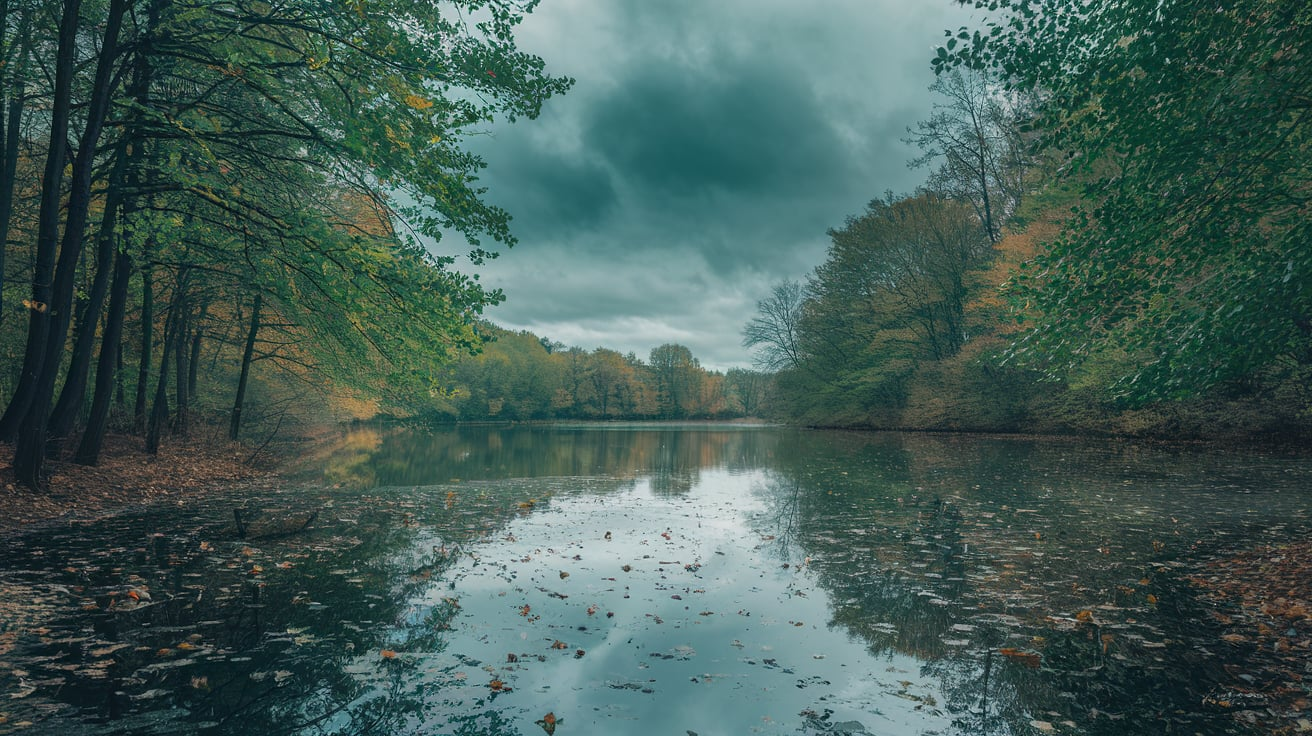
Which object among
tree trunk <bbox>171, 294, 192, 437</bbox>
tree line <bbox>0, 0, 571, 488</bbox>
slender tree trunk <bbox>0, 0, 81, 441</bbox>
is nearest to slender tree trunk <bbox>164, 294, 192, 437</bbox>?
tree trunk <bbox>171, 294, 192, 437</bbox>

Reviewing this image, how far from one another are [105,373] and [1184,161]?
18440 millimetres

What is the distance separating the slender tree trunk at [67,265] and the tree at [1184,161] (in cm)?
1225

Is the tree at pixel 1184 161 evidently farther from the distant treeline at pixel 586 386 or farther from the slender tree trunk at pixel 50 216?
the distant treeline at pixel 586 386

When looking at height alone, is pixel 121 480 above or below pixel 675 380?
below

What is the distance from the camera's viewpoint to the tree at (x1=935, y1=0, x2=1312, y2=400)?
264 inches

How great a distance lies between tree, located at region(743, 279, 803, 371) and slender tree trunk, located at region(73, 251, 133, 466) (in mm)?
44599

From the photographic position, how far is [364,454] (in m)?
28.1

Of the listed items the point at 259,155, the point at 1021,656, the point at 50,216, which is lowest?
the point at 1021,656

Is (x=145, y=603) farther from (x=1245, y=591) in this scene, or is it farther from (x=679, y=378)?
(x=679, y=378)

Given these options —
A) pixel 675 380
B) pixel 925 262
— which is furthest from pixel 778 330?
pixel 675 380

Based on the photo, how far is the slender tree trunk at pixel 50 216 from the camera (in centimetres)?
912

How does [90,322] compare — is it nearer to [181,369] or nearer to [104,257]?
[104,257]

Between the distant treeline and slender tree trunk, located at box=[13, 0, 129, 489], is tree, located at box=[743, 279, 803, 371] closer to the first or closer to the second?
the distant treeline

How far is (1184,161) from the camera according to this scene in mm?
7395
